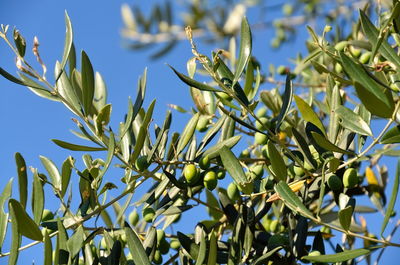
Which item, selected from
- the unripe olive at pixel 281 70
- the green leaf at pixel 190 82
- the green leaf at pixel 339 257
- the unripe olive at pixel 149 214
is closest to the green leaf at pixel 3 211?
the unripe olive at pixel 149 214

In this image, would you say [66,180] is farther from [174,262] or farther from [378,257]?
[378,257]

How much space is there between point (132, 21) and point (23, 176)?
10.8ft

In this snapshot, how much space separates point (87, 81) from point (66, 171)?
0.74ft

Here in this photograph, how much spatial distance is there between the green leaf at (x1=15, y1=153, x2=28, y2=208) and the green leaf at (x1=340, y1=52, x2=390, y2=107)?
760mm

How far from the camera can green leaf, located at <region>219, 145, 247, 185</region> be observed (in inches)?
61.2

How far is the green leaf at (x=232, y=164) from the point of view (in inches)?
61.2

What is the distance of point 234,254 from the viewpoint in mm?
1642

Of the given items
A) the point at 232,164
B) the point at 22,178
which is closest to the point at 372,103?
the point at 232,164

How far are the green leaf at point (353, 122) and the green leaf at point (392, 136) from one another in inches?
2.9

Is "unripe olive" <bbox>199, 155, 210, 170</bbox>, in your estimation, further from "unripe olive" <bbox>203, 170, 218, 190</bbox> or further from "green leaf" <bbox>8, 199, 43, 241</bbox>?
"green leaf" <bbox>8, 199, 43, 241</bbox>

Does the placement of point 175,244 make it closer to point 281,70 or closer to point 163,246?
point 163,246

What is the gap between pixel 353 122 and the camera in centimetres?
146

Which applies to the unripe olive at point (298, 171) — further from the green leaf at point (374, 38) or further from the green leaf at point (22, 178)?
the green leaf at point (22, 178)

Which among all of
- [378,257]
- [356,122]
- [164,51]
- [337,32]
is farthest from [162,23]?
[356,122]
